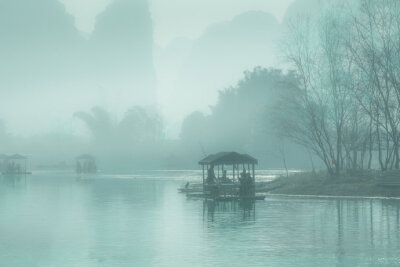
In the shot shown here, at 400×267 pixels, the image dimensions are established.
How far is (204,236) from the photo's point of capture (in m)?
20.2

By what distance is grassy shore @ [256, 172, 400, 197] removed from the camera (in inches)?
1613

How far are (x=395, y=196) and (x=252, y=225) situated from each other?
18700 mm

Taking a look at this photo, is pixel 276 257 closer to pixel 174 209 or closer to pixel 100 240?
pixel 100 240

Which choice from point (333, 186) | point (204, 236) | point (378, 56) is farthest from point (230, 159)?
point (204, 236)

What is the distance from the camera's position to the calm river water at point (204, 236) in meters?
15.4

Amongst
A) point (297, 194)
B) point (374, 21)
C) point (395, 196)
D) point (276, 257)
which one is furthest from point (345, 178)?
point (276, 257)

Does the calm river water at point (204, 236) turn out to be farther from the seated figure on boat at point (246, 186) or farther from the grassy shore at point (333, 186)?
the grassy shore at point (333, 186)

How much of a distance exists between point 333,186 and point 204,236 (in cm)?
2535

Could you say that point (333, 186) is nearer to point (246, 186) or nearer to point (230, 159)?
point (246, 186)

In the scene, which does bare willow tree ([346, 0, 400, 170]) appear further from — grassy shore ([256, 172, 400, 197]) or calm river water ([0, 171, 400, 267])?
calm river water ([0, 171, 400, 267])

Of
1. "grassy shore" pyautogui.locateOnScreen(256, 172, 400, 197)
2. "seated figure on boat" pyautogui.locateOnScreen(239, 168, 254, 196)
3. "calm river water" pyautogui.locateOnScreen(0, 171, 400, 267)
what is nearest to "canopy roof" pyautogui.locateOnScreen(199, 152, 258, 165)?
"seated figure on boat" pyautogui.locateOnScreen(239, 168, 254, 196)

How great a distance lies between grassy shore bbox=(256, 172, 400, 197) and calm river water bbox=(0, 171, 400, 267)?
8646mm

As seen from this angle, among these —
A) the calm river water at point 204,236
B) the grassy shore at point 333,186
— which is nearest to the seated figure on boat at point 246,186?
the grassy shore at point 333,186

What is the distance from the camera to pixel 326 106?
172 feet
